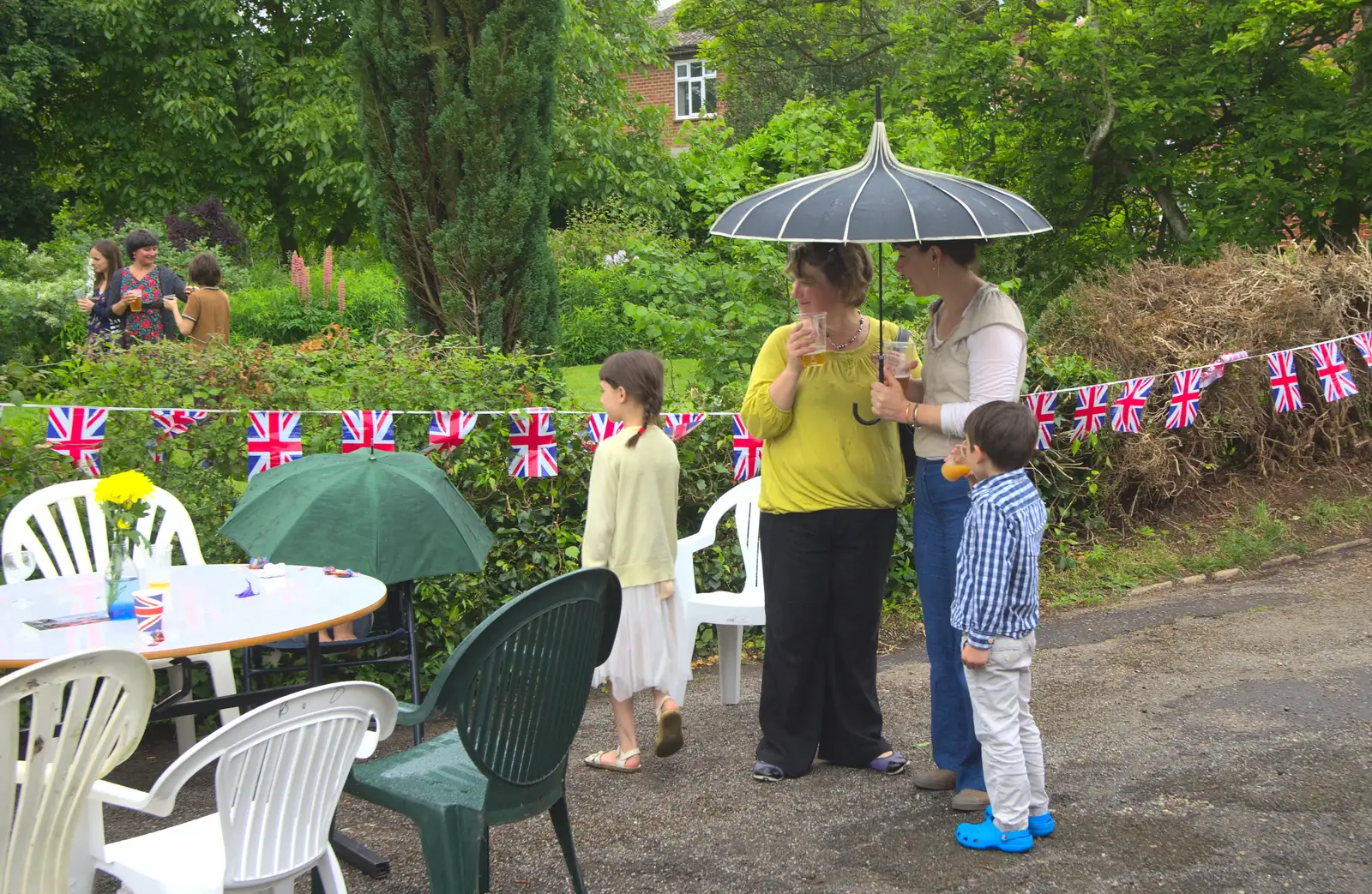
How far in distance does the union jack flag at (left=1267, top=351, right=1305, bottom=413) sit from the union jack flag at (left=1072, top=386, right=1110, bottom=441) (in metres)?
1.26

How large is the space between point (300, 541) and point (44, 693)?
200cm

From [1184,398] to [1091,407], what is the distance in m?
0.76

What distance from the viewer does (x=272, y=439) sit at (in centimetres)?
547

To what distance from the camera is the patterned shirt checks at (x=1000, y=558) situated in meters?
3.79

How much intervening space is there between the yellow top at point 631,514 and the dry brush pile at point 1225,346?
456cm

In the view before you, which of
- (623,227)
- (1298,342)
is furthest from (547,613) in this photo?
(623,227)

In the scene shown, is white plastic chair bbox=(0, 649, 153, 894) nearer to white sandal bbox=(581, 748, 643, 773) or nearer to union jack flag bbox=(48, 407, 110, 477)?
white sandal bbox=(581, 748, 643, 773)

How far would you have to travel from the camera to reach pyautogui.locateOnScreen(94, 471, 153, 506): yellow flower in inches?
141

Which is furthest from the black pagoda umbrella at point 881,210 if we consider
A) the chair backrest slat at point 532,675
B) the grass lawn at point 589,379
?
the grass lawn at point 589,379

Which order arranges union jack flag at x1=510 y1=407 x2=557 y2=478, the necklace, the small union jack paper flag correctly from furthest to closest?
the small union jack paper flag
union jack flag at x1=510 y1=407 x2=557 y2=478
the necklace

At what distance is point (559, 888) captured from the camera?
383cm

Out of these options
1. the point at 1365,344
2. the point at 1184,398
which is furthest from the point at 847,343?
the point at 1365,344

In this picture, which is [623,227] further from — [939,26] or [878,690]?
[878,690]

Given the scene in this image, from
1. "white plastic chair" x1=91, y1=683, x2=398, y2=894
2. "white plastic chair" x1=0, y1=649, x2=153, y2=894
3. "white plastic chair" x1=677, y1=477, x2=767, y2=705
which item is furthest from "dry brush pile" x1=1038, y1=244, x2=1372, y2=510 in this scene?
"white plastic chair" x1=0, y1=649, x2=153, y2=894
